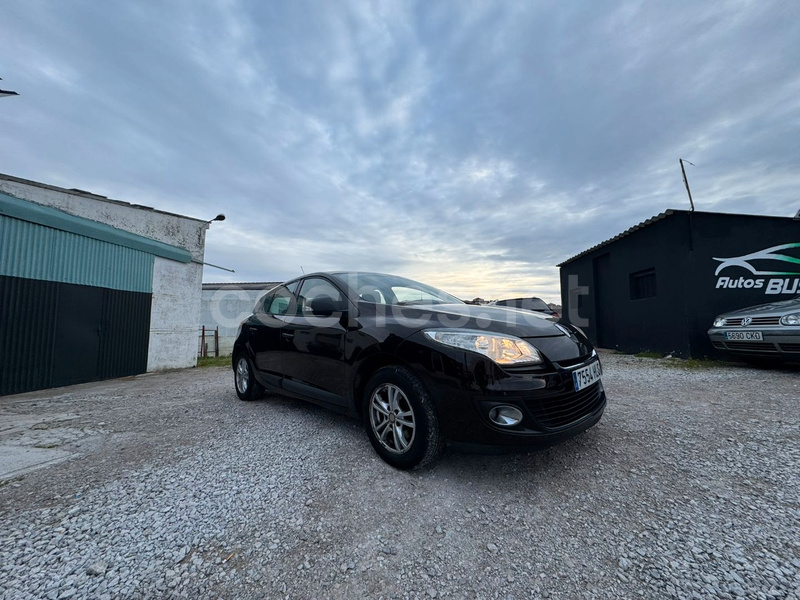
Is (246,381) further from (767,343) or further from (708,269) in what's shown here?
(708,269)

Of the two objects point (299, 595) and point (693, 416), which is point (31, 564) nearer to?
point (299, 595)

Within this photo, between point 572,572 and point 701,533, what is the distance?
70 centimetres

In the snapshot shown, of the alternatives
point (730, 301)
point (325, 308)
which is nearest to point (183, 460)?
point (325, 308)

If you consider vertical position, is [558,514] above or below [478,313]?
below

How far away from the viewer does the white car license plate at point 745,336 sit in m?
5.10

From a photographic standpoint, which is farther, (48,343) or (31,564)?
(48,343)

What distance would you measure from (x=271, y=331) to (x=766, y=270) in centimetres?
992

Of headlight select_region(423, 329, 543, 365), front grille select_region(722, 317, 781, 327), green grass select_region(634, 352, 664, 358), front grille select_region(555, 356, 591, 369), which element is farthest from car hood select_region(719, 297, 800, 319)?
headlight select_region(423, 329, 543, 365)

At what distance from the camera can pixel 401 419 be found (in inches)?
85.4

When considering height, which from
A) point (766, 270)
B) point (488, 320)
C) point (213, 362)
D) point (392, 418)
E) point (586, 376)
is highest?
point (766, 270)

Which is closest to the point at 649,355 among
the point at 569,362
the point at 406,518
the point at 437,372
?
the point at 569,362

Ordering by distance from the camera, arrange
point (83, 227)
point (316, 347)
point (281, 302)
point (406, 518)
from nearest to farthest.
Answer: point (406, 518) → point (316, 347) → point (281, 302) → point (83, 227)

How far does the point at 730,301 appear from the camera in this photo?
721cm

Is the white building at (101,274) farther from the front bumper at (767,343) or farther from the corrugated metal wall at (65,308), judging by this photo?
the front bumper at (767,343)
